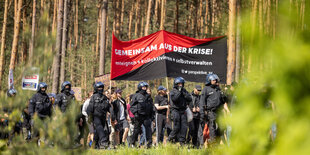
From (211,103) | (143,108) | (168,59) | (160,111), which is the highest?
(168,59)

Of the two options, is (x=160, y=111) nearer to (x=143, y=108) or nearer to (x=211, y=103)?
(x=143, y=108)

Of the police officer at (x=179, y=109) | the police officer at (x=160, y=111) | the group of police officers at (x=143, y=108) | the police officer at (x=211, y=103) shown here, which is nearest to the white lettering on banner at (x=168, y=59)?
the group of police officers at (x=143, y=108)

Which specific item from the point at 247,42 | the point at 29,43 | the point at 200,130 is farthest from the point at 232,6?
the point at 247,42

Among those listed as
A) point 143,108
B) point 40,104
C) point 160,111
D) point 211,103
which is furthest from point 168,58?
point 40,104

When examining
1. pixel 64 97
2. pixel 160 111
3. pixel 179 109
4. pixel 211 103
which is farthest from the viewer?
pixel 160 111

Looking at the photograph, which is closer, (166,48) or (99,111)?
(99,111)

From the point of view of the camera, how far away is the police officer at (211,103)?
→ 969 centimetres

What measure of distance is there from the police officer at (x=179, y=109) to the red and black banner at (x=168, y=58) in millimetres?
2096

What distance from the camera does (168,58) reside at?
13.4 meters

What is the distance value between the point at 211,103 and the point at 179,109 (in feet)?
5.25

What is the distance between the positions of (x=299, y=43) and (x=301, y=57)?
51mm

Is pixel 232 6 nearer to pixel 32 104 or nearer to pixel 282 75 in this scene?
pixel 32 104

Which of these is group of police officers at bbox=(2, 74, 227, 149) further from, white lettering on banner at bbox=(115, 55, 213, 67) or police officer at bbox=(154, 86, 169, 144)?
white lettering on banner at bbox=(115, 55, 213, 67)

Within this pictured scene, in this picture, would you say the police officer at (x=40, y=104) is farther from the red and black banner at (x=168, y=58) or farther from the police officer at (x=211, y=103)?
the police officer at (x=211, y=103)
